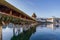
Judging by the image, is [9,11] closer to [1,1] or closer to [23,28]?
[1,1]

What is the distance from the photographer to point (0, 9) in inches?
390

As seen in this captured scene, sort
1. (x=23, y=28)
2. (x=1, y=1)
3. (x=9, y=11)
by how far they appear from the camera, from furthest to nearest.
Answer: (x=23, y=28)
(x=9, y=11)
(x=1, y=1)

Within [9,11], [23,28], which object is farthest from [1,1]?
[23,28]

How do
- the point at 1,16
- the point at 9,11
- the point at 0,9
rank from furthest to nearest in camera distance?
the point at 9,11 → the point at 0,9 → the point at 1,16

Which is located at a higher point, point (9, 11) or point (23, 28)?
point (9, 11)

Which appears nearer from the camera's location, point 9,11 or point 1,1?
point 1,1

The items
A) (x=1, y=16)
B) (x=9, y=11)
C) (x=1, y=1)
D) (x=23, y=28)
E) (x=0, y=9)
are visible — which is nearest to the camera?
(x=1, y=1)

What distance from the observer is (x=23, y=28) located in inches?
977

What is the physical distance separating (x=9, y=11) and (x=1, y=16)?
329 centimetres

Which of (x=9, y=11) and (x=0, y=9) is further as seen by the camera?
(x=9, y=11)

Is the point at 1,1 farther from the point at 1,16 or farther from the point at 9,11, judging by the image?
the point at 9,11

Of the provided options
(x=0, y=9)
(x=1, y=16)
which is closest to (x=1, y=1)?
(x=1, y=16)

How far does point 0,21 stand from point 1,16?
39 centimetres

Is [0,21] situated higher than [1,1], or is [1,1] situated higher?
[1,1]
